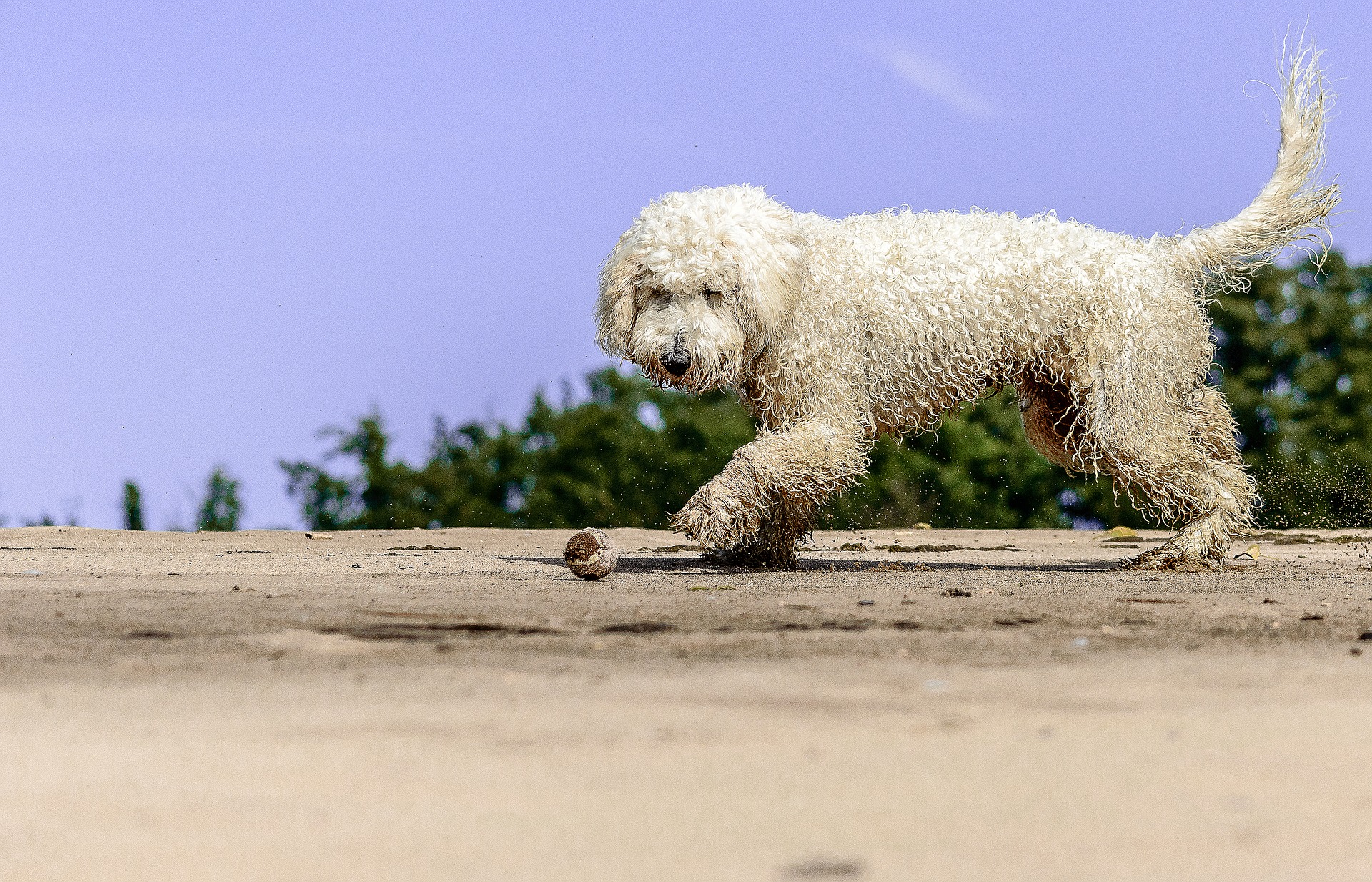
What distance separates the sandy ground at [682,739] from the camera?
8.03 feet

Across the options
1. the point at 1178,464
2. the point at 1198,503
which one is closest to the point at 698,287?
the point at 1178,464

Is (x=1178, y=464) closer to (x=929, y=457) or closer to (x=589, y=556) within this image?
(x=589, y=556)

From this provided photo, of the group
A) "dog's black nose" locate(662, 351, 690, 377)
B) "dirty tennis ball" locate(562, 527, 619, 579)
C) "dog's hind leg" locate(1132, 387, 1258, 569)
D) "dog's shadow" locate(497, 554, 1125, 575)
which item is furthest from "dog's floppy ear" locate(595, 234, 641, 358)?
"dog's hind leg" locate(1132, 387, 1258, 569)

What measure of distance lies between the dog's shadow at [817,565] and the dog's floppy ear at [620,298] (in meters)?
1.41

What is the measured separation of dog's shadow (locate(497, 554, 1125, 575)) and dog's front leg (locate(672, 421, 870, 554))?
54 centimetres

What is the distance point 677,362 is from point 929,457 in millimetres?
14610

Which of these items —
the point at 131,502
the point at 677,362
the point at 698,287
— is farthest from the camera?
the point at 131,502

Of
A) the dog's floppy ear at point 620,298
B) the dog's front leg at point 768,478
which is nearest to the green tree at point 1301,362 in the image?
the dog's front leg at point 768,478

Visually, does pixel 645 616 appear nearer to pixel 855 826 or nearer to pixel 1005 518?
pixel 855 826

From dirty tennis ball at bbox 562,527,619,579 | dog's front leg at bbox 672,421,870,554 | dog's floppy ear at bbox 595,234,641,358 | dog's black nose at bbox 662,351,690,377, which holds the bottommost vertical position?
dirty tennis ball at bbox 562,527,619,579

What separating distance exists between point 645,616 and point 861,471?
280 cm

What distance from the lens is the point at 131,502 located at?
792 inches

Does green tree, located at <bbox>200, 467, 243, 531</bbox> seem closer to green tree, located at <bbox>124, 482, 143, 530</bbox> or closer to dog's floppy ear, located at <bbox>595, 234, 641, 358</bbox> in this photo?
green tree, located at <bbox>124, 482, 143, 530</bbox>

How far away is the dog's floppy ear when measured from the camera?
7688mm
